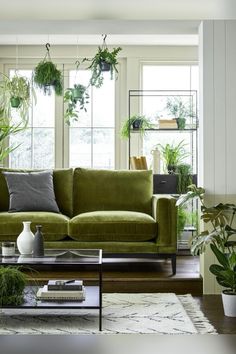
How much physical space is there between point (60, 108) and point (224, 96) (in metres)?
2.58

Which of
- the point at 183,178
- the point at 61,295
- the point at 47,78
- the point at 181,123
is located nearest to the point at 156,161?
the point at 183,178

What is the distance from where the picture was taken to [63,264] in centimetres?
369

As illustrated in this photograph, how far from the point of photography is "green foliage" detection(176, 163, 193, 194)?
6.19 meters

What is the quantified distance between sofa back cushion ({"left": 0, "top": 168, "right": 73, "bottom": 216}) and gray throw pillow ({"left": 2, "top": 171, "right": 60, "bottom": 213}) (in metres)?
0.12

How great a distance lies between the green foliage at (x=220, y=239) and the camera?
158 inches

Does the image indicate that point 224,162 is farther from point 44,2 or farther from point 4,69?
point 4,69

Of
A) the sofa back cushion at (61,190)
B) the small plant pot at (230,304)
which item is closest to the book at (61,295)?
the small plant pot at (230,304)

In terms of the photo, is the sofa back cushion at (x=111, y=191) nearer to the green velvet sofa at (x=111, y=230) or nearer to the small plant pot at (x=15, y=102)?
the green velvet sofa at (x=111, y=230)

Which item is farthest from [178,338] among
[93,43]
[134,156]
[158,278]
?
[93,43]

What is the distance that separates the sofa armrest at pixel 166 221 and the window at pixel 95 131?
2.00 metres

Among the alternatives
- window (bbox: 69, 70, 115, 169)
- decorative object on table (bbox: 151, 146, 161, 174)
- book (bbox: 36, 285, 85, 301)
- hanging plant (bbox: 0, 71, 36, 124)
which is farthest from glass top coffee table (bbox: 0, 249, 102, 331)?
window (bbox: 69, 70, 115, 169)

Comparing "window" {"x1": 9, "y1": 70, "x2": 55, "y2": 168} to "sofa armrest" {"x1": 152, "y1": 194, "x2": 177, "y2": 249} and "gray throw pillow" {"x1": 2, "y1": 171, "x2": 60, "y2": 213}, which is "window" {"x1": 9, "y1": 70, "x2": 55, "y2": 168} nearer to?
"gray throw pillow" {"x1": 2, "y1": 171, "x2": 60, "y2": 213}

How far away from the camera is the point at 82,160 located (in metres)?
6.84

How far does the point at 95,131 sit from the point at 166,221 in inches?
89.9
